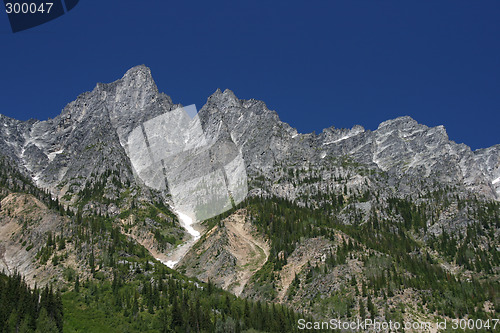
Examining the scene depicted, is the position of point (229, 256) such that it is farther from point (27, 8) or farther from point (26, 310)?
point (27, 8)

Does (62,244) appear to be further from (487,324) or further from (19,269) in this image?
(487,324)

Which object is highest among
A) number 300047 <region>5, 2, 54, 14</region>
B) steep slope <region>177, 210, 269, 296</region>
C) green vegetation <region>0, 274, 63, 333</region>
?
number 300047 <region>5, 2, 54, 14</region>

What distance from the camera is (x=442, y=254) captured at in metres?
192

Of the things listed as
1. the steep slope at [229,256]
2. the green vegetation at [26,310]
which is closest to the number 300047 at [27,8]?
the green vegetation at [26,310]

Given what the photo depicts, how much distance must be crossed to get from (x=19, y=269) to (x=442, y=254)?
556 feet

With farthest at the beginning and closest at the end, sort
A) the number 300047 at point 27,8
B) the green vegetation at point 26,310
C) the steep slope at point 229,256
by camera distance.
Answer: the steep slope at point 229,256
the green vegetation at point 26,310
the number 300047 at point 27,8

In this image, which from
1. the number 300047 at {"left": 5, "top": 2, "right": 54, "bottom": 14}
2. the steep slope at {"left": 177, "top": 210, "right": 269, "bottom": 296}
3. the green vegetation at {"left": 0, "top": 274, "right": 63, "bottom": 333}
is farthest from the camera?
the steep slope at {"left": 177, "top": 210, "right": 269, "bottom": 296}

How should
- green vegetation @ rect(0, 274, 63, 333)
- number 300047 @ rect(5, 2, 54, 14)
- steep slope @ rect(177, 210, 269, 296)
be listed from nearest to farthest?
1. number 300047 @ rect(5, 2, 54, 14)
2. green vegetation @ rect(0, 274, 63, 333)
3. steep slope @ rect(177, 210, 269, 296)

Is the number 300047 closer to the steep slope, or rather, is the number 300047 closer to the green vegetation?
the green vegetation

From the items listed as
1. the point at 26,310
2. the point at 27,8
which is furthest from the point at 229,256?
the point at 27,8

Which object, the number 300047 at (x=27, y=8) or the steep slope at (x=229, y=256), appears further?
the steep slope at (x=229, y=256)

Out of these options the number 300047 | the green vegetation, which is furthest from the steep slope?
the number 300047

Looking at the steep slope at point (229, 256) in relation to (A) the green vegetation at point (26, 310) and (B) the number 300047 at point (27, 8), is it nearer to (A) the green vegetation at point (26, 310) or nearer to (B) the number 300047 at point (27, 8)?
(A) the green vegetation at point (26, 310)

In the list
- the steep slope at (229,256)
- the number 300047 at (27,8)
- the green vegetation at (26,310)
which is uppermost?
the number 300047 at (27,8)
